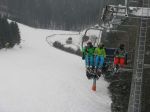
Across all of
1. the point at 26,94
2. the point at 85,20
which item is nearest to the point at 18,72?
the point at 26,94

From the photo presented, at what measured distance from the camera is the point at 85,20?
115 m

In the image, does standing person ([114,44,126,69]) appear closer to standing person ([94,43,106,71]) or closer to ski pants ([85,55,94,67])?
standing person ([94,43,106,71])

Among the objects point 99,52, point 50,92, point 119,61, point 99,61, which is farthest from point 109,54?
point 50,92

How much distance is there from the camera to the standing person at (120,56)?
17.3 m

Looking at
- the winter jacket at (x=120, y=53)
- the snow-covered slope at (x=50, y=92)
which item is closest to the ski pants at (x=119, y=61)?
the winter jacket at (x=120, y=53)

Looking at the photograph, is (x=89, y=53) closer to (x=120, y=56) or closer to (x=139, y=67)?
(x=120, y=56)

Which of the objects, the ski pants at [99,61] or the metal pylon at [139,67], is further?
the ski pants at [99,61]

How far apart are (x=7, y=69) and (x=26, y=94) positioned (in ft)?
25.6

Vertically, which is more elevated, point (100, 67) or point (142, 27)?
point (142, 27)

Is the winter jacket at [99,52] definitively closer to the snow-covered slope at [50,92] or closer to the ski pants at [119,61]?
the ski pants at [119,61]

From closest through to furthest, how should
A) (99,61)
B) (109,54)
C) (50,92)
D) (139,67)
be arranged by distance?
→ (139,67)
(99,61)
(109,54)
(50,92)

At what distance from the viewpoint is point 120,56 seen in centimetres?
1736

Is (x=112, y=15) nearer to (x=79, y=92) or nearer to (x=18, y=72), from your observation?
(x=79, y=92)

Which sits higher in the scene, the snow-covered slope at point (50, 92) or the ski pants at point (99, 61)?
the ski pants at point (99, 61)
